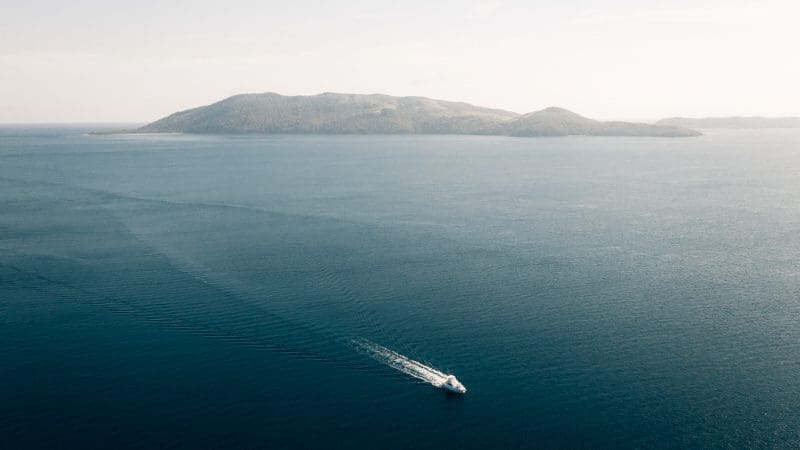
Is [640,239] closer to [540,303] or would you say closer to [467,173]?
[540,303]

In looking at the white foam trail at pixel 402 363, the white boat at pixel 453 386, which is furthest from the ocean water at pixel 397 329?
the white boat at pixel 453 386

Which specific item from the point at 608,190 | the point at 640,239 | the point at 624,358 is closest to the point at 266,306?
the point at 624,358

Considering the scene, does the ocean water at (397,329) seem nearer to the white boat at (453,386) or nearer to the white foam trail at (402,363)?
the white foam trail at (402,363)

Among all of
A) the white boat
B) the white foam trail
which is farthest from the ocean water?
the white boat

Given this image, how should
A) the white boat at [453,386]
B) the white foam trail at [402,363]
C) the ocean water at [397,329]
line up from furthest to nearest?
the white foam trail at [402,363], the white boat at [453,386], the ocean water at [397,329]

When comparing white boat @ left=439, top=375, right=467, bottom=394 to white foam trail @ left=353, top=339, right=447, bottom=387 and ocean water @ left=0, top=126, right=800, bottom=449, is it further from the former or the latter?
ocean water @ left=0, top=126, right=800, bottom=449
